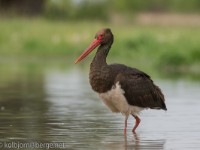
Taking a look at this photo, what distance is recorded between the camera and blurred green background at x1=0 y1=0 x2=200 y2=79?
88.8 feet

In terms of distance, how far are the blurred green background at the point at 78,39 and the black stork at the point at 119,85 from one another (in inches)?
435

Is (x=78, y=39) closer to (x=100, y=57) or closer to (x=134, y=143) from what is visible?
(x=100, y=57)

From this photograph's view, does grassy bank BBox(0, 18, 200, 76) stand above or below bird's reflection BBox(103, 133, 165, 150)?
above

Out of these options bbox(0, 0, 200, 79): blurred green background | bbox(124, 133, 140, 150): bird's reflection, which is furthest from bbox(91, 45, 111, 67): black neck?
bbox(0, 0, 200, 79): blurred green background

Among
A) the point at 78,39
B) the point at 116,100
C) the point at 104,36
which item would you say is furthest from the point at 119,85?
the point at 78,39

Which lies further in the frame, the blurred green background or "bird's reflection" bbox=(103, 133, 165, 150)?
the blurred green background

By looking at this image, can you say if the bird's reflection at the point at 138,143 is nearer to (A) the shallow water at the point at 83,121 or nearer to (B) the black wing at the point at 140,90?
(A) the shallow water at the point at 83,121

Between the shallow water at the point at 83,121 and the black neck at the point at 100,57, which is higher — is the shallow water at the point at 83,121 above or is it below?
below

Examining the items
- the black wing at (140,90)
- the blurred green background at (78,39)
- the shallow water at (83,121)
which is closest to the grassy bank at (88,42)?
the blurred green background at (78,39)

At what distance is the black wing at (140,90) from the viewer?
12523mm

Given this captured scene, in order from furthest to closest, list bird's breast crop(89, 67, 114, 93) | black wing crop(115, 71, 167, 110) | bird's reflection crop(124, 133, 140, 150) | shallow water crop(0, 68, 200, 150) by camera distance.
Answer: black wing crop(115, 71, 167, 110) < bird's breast crop(89, 67, 114, 93) < shallow water crop(0, 68, 200, 150) < bird's reflection crop(124, 133, 140, 150)

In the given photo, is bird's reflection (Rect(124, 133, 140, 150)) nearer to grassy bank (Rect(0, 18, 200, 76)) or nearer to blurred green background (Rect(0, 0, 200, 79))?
blurred green background (Rect(0, 0, 200, 79))

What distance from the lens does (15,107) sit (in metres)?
15.9

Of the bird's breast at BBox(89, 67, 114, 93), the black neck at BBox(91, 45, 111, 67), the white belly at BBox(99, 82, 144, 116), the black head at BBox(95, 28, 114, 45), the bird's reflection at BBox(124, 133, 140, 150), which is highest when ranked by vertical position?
the black head at BBox(95, 28, 114, 45)
